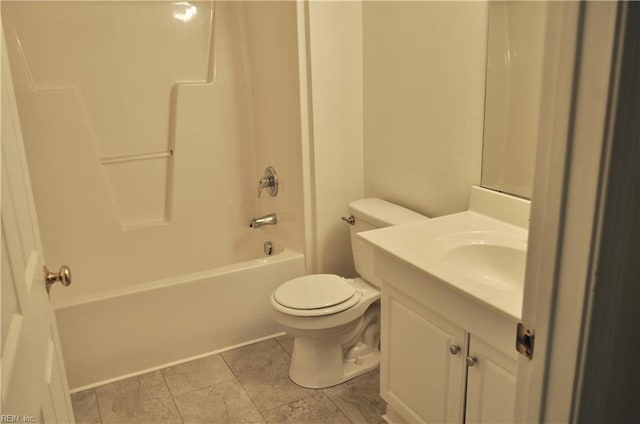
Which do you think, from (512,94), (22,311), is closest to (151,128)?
(512,94)

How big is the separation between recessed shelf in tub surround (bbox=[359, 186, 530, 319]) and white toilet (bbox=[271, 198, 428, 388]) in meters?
0.32

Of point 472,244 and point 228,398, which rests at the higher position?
point 472,244

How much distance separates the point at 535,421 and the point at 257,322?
6.64 ft

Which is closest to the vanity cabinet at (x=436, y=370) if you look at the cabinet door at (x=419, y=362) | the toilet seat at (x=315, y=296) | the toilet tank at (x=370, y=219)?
the cabinet door at (x=419, y=362)

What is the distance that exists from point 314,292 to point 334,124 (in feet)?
2.67

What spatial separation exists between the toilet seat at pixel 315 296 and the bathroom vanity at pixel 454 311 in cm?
33

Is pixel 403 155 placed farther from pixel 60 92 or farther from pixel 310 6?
pixel 60 92

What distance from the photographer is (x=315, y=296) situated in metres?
2.31

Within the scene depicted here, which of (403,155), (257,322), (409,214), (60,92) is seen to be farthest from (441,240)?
(60,92)

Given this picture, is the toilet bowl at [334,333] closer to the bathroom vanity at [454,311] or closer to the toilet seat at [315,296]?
the toilet seat at [315,296]

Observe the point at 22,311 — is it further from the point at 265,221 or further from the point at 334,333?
the point at 265,221

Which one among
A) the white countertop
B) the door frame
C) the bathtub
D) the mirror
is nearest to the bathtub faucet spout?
the bathtub

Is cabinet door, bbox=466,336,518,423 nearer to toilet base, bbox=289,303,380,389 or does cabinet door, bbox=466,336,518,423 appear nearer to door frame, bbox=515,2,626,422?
door frame, bbox=515,2,626,422

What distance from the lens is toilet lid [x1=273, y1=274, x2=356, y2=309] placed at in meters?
2.27
